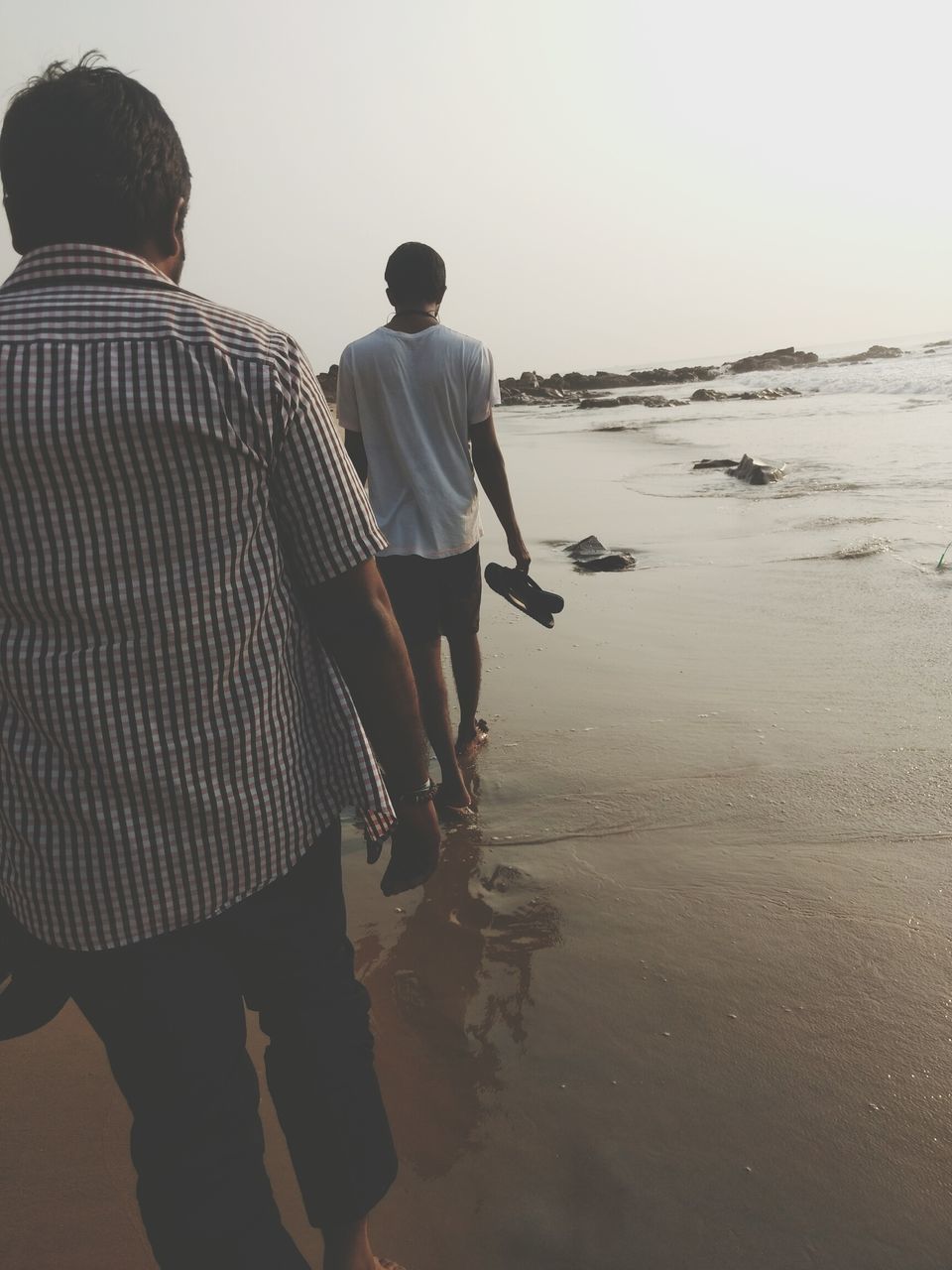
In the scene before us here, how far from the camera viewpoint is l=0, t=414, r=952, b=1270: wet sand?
1.68 meters

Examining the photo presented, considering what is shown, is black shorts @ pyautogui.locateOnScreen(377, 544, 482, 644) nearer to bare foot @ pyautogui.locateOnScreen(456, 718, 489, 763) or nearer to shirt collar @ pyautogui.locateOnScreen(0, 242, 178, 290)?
bare foot @ pyautogui.locateOnScreen(456, 718, 489, 763)

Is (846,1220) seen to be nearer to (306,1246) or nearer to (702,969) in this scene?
(702,969)

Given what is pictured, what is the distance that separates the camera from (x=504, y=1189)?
1.75m

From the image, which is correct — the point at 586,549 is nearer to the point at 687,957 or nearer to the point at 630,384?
the point at 687,957

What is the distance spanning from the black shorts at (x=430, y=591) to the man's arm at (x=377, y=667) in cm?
182

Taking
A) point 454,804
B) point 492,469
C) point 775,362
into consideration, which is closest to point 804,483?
point 492,469

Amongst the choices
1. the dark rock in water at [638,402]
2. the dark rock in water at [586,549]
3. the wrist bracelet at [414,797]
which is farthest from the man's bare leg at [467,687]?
the dark rock in water at [638,402]

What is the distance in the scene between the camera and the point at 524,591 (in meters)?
3.77

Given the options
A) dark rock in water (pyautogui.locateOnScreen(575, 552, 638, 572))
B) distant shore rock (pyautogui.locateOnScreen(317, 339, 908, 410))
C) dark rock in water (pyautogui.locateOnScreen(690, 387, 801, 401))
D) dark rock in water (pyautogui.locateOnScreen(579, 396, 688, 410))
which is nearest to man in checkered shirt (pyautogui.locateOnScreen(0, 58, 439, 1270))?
dark rock in water (pyautogui.locateOnScreen(575, 552, 638, 572))

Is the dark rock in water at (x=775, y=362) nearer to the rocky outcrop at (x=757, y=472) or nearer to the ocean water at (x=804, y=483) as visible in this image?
the ocean water at (x=804, y=483)

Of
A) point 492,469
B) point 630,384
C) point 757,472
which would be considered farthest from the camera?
point 630,384

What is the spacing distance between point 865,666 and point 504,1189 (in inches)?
123

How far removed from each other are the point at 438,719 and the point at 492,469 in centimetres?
93

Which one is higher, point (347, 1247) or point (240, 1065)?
point (240, 1065)
